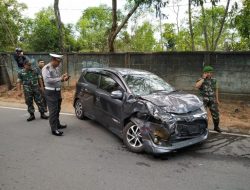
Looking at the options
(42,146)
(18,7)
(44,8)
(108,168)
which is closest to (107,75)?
(42,146)

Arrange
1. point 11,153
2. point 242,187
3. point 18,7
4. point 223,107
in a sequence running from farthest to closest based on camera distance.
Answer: point 18,7 < point 223,107 < point 11,153 < point 242,187

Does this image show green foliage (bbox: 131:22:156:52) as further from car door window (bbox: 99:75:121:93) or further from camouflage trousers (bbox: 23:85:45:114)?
car door window (bbox: 99:75:121:93)

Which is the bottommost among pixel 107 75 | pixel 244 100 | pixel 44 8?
pixel 244 100

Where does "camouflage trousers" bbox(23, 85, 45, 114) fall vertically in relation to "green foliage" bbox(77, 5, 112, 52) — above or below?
below

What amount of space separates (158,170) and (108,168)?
821 mm

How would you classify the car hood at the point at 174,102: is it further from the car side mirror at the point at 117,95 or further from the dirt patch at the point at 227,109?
the dirt patch at the point at 227,109

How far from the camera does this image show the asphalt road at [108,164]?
3.92 m

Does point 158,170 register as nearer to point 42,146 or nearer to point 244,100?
point 42,146

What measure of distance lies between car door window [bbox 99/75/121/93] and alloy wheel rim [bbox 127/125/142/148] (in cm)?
102

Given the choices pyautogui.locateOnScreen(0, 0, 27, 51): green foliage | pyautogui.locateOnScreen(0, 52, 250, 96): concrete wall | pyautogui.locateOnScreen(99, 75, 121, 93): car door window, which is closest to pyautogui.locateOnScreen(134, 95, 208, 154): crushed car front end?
pyautogui.locateOnScreen(99, 75, 121, 93): car door window

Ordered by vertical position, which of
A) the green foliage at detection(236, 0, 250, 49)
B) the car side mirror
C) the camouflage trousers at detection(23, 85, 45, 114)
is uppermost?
the green foliage at detection(236, 0, 250, 49)

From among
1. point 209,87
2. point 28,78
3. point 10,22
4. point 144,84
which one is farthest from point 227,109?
point 10,22

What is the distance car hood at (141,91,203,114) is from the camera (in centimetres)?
491

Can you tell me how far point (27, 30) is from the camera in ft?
91.7
